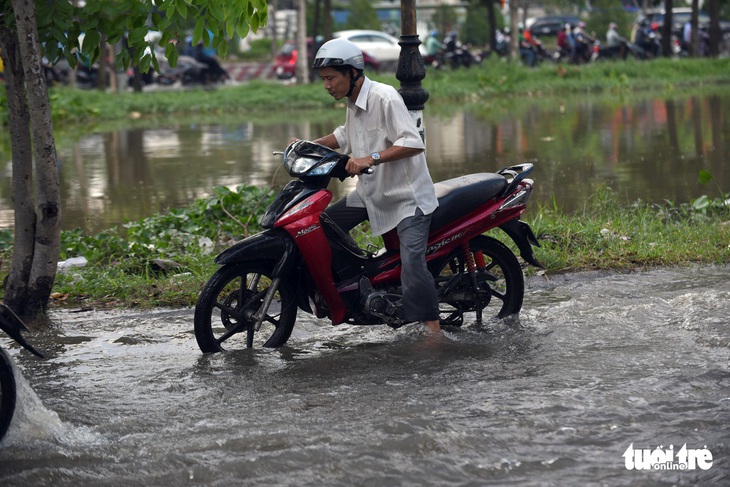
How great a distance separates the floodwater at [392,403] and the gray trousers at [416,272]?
20 centimetres

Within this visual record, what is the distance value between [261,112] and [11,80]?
18.1 metres

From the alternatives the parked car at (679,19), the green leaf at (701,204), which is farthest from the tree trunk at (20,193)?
the parked car at (679,19)

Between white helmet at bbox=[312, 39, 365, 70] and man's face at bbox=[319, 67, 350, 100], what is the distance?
0.16 feet

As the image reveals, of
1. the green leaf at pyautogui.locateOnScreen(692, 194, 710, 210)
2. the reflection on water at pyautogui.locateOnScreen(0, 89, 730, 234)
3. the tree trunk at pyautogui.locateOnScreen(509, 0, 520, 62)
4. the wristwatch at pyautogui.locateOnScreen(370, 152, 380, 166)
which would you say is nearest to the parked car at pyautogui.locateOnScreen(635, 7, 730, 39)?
the tree trunk at pyautogui.locateOnScreen(509, 0, 520, 62)

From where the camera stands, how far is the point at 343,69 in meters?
5.40

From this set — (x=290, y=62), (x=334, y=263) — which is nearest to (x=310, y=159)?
(x=334, y=263)

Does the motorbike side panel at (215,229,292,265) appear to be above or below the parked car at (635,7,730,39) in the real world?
below

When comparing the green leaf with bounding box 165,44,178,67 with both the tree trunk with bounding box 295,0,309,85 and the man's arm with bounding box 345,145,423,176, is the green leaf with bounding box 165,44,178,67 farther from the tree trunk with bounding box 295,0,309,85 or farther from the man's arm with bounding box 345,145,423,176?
the tree trunk with bounding box 295,0,309,85

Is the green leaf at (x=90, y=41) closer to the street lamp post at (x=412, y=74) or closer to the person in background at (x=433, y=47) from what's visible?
the street lamp post at (x=412, y=74)

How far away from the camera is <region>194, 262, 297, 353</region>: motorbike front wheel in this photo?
546 centimetres

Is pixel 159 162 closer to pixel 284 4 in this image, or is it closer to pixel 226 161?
pixel 226 161

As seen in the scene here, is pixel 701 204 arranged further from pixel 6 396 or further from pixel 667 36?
pixel 667 36

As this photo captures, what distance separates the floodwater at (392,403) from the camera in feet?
13.1

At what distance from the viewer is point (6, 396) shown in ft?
14.1
